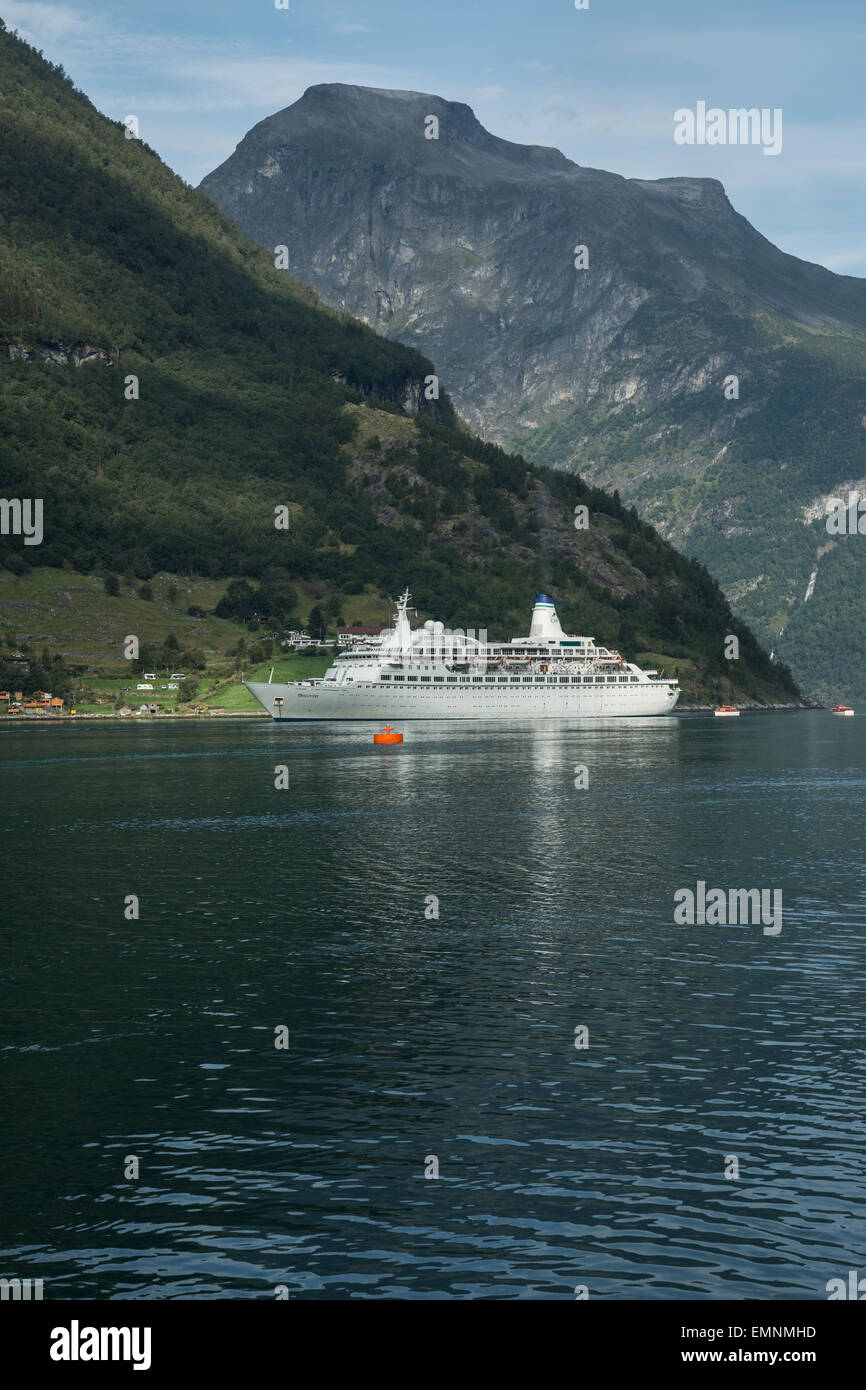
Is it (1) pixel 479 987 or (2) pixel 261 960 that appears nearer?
(1) pixel 479 987

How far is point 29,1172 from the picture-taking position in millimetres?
27641

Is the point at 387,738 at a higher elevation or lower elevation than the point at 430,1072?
higher

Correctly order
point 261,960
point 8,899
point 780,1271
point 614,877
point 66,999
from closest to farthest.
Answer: point 780,1271
point 66,999
point 261,960
point 8,899
point 614,877

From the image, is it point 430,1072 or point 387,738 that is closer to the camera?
point 430,1072

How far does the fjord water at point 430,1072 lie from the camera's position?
78.5 ft

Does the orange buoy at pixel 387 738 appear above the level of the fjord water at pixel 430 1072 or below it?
above

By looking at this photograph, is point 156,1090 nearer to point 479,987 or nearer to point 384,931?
point 479,987

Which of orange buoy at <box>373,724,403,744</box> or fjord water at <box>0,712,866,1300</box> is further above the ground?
orange buoy at <box>373,724,403,744</box>

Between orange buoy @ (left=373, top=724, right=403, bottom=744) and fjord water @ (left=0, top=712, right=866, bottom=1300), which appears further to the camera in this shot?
orange buoy @ (left=373, top=724, right=403, bottom=744)

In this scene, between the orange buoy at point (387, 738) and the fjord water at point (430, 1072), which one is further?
the orange buoy at point (387, 738)

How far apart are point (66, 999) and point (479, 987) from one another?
1328cm

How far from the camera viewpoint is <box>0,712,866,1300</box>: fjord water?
78.5ft

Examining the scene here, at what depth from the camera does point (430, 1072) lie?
34219 mm
